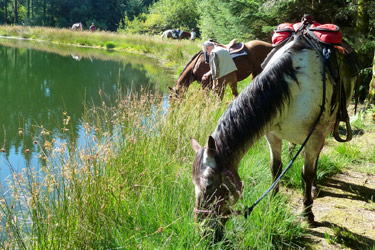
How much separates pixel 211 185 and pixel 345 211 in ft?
5.69

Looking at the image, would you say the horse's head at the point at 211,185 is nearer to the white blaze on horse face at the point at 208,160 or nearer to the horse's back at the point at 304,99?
the white blaze on horse face at the point at 208,160

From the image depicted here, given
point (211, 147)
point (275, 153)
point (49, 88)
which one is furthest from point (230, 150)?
point (49, 88)

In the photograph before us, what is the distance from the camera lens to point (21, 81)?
35.7ft

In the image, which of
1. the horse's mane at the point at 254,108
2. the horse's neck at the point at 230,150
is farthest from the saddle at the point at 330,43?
the horse's neck at the point at 230,150

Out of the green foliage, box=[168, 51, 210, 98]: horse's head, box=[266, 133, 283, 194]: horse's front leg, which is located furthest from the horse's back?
the green foliage

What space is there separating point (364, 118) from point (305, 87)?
3956 millimetres

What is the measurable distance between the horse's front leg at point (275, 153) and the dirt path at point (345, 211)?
35 cm

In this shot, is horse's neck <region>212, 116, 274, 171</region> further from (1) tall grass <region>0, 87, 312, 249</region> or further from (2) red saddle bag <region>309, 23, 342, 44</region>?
(2) red saddle bag <region>309, 23, 342, 44</region>

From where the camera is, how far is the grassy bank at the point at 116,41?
1747cm

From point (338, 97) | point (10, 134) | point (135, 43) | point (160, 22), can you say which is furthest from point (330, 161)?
point (160, 22)

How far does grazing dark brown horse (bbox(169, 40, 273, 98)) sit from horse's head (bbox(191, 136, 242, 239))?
4009 mm

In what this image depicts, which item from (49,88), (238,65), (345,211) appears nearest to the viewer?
(345,211)

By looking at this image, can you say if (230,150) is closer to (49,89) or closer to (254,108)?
(254,108)

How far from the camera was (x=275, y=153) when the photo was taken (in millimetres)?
3062
